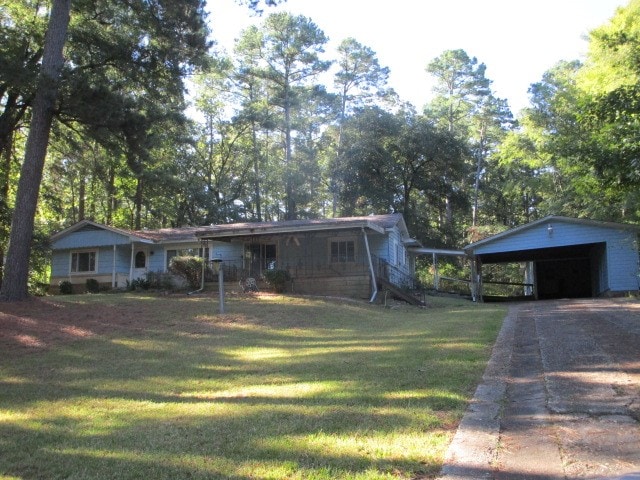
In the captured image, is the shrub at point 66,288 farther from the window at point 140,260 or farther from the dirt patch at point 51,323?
the dirt patch at point 51,323

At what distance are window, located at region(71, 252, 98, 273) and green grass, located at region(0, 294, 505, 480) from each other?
Result: 16.1 metres

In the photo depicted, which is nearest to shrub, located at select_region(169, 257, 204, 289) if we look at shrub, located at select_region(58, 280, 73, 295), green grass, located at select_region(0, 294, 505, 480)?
shrub, located at select_region(58, 280, 73, 295)

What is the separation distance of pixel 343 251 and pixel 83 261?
14108mm

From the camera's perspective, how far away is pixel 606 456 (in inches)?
135

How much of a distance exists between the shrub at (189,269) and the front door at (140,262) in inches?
192

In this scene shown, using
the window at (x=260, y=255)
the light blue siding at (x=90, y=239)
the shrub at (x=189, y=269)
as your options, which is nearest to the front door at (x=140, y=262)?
the light blue siding at (x=90, y=239)

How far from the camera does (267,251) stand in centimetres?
2442

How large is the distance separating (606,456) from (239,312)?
1203 cm

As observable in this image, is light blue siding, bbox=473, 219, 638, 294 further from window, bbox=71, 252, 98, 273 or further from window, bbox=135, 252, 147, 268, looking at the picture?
window, bbox=71, 252, 98, 273

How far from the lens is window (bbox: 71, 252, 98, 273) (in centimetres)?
2688

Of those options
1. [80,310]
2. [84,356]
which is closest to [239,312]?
[80,310]

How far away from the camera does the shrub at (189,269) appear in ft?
70.6

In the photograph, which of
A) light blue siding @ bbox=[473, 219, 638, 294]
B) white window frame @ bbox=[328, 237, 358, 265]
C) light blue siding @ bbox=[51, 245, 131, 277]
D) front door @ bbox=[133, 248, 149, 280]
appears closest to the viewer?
light blue siding @ bbox=[473, 219, 638, 294]

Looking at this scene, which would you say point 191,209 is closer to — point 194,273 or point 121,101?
point 194,273
